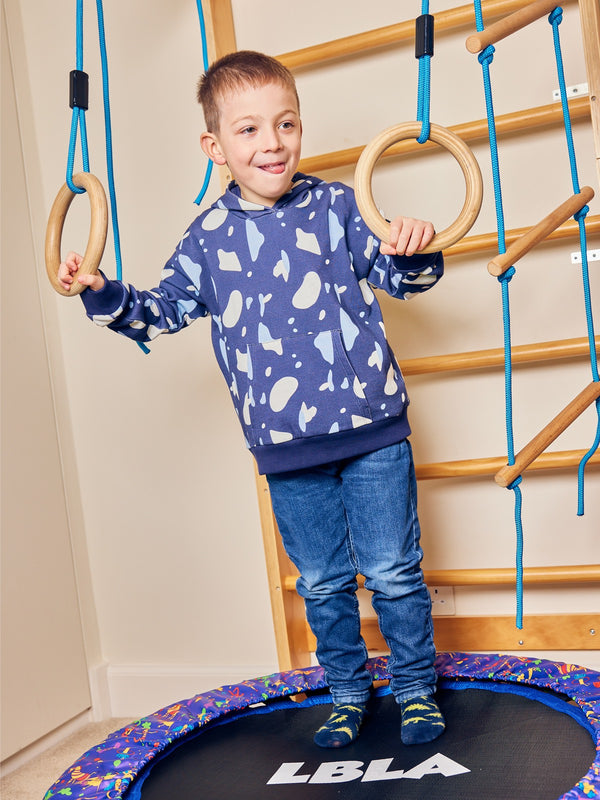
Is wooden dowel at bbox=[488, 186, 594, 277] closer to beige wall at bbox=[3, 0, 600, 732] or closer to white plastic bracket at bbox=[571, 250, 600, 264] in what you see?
white plastic bracket at bbox=[571, 250, 600, 264]

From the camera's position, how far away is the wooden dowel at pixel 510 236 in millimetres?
1835

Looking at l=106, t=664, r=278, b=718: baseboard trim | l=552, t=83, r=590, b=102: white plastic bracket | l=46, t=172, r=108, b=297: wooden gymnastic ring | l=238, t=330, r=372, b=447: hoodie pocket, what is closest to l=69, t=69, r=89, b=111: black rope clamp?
l=46, t=172, r=108, b=297: wooden gymnastic ring

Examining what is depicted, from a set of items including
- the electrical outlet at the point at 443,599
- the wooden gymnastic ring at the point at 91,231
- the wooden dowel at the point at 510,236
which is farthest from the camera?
the electrical outlet at the point at 443,599

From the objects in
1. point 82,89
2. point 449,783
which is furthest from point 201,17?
point 449,783

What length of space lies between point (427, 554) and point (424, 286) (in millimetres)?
877

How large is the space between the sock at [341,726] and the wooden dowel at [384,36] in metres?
1.38

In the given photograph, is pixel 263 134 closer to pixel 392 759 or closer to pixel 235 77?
pixel 235 77

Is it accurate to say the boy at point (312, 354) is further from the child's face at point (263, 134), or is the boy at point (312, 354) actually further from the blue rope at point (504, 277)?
the blue rope at point (504, 277)

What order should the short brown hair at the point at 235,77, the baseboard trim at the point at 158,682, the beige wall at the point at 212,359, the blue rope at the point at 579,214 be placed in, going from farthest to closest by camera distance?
the baseboard trim at the point at 158,682
the beige wall at the point at 212,359
the blue rope at the point at 579,214
the short brown hair at the point at 235,77

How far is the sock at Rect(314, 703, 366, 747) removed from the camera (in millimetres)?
1544

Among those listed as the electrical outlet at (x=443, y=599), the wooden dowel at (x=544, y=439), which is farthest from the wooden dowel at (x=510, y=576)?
the wooden dowel at (x=544, y=439)

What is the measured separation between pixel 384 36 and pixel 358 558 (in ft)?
3.70

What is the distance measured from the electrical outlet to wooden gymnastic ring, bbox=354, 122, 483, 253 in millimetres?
1026

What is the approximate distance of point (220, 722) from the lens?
1.74 meters
